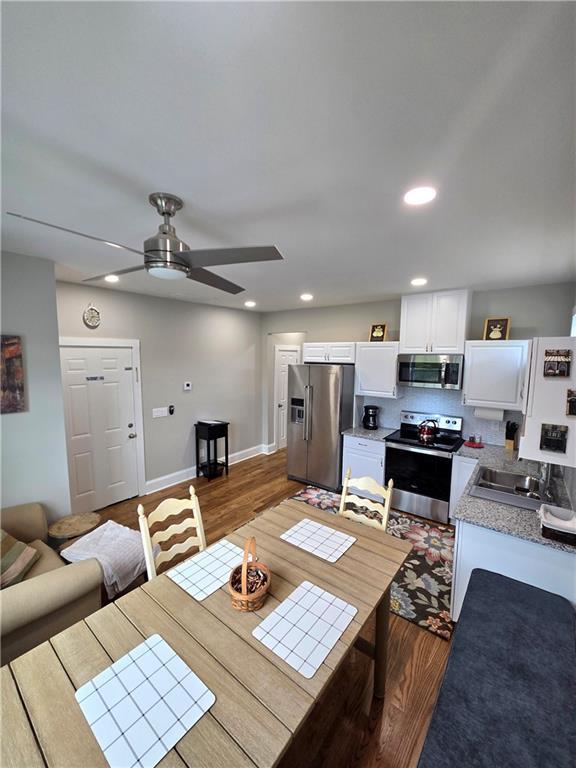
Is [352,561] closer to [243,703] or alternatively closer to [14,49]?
[243,703]

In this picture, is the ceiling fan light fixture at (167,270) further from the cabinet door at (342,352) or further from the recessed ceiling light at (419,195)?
the cabinet door at (342,352)

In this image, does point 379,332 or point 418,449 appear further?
point 379,332

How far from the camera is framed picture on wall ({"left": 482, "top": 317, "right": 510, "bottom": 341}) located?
321cm

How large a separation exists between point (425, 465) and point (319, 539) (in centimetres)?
213

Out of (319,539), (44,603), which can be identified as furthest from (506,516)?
(44,603)

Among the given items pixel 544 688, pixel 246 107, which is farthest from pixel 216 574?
pixel 246 107

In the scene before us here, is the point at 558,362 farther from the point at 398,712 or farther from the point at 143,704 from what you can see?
the point at 143,704

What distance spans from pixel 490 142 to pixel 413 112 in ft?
1.14

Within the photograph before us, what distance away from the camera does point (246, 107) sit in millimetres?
949

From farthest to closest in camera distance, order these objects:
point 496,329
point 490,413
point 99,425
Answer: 1. point 99,425
2. point 490,413
3. point 496,329

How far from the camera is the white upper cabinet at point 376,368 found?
153 inches

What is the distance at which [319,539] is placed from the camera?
1774mm

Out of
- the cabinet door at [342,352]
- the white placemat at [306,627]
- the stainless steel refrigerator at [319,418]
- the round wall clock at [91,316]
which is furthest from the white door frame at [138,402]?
the white placemat at [306,627]

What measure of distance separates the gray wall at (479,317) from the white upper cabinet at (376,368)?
390mm
